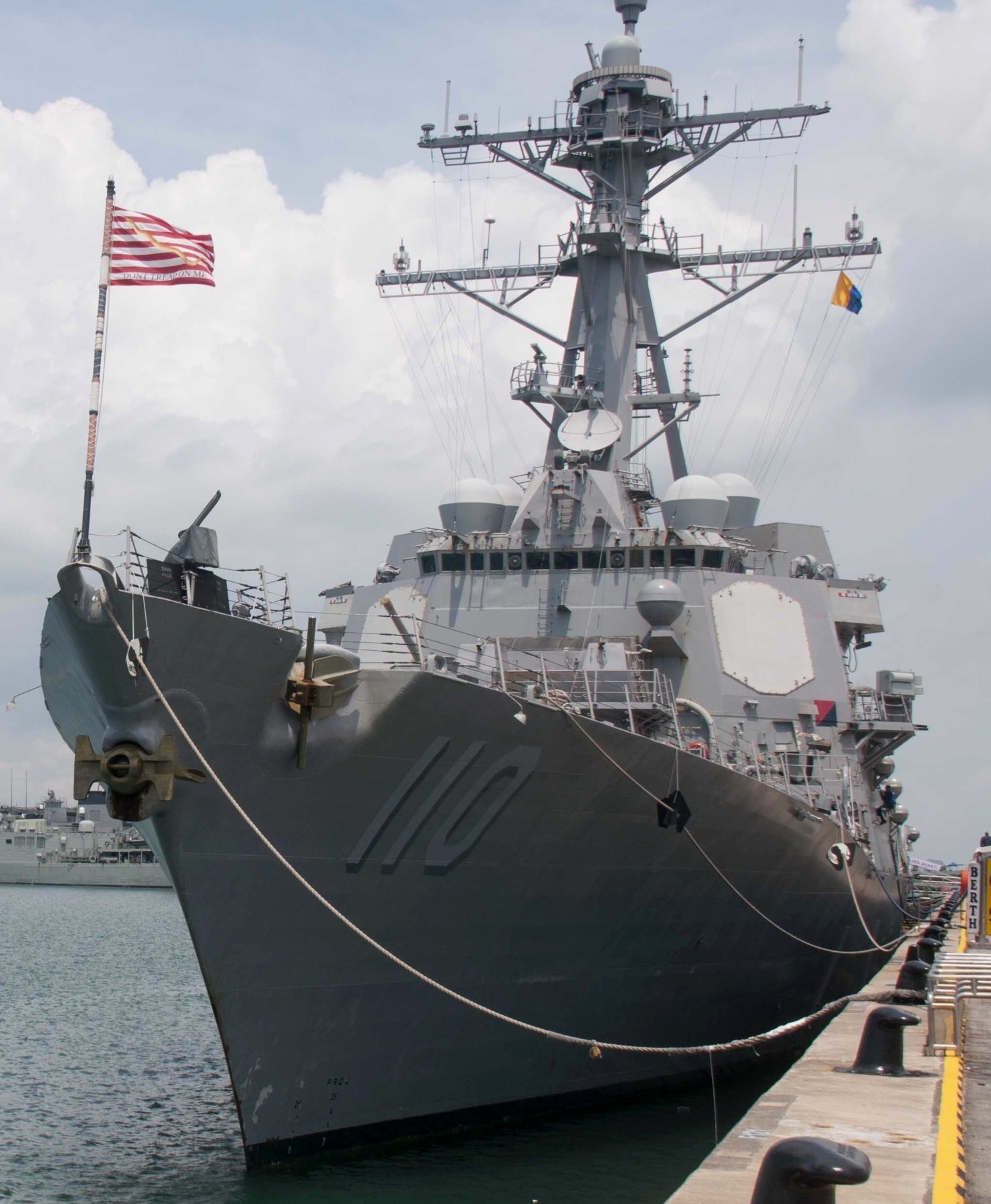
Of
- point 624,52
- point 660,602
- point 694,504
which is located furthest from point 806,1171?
point 624,52

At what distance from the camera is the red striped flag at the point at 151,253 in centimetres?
841

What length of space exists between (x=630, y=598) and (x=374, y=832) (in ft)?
19.4

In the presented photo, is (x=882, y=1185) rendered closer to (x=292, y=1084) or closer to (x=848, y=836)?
(x=292, y=1084)

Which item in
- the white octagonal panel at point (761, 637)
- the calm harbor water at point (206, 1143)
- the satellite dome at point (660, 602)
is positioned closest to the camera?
the calm harbor water at point (206, 1143)

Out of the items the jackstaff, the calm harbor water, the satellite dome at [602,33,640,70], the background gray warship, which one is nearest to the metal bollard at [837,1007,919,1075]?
the calm harbor water

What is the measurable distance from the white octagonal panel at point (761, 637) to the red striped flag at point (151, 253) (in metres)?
7.36

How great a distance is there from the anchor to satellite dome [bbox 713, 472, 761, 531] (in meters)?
10.5

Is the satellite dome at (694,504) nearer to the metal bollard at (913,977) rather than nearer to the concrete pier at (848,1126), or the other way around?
the metal bollard at (913,977)

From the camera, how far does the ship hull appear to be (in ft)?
27.8

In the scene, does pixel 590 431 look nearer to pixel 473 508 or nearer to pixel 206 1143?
pixel 473 508

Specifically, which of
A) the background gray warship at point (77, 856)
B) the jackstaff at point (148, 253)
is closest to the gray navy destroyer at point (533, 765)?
the jackstaff at point (148, 253)

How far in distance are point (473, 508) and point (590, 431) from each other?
177 centimetres

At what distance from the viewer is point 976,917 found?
17.9 m

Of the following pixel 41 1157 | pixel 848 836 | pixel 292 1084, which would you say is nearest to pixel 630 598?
pixel 848 836
